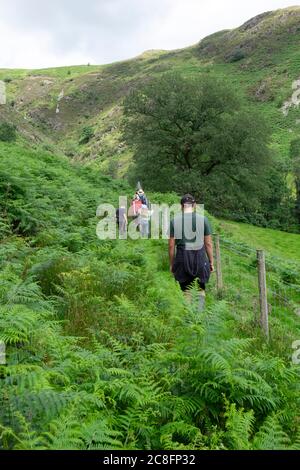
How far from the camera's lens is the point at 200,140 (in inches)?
1561

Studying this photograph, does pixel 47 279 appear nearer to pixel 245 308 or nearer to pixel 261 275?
pixel 261 275

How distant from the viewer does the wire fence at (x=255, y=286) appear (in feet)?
34.2

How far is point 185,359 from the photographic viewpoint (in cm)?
495

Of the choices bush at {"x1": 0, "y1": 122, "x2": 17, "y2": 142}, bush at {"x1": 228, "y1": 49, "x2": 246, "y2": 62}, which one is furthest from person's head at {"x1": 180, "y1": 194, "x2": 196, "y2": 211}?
bush at {"x1": 228, "y1": 49, "x2": 246, "y2": 62}

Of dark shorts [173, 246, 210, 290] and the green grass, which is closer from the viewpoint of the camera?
dark shorts [173, 246, 210, 290]

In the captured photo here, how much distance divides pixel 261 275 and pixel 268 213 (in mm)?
49094

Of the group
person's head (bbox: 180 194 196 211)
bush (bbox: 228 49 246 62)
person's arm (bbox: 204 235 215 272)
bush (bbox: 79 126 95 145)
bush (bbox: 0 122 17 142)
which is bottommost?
person's arm (bbox: 204 235 215 272)

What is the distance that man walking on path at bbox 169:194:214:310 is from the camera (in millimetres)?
7625

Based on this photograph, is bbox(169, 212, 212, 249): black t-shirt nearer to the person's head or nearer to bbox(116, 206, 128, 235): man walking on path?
the person's head

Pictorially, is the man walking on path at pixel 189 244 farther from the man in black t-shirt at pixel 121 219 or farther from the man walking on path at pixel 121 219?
the man in black t-shirt at pixel 121 219

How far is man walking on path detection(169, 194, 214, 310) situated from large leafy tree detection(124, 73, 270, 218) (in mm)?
30443

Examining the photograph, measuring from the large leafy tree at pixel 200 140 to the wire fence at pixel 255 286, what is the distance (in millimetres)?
21013

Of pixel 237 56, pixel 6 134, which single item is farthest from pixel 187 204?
pixel 237 56
